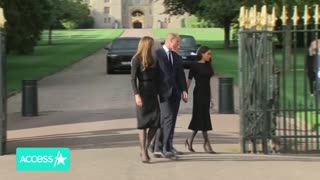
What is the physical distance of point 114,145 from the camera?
1088 centimetres

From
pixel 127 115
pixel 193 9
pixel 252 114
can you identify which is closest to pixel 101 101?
pixel 127 115

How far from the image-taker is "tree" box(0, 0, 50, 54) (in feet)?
92.7

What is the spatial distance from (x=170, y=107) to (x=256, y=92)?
1.44m

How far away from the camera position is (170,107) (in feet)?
31.1

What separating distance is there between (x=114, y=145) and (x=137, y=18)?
14645 cm

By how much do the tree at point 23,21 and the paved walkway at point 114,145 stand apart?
8903 millimetres

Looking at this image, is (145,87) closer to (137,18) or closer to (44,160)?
(44,160)

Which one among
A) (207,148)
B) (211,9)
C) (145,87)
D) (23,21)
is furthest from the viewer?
(211,9)

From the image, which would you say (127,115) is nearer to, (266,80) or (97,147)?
(97,147)

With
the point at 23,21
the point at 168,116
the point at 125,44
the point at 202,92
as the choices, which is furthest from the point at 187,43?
the point at 168,116

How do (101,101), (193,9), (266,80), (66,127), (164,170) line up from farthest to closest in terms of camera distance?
(193,9), (101,101), (66,127), (266,80), (164,170)

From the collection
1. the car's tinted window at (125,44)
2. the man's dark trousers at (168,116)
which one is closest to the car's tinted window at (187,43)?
the car's tinted window at (125,44)

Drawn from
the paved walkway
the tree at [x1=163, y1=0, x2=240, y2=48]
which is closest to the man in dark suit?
the paved walkway

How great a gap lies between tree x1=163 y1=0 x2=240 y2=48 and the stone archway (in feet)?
315
